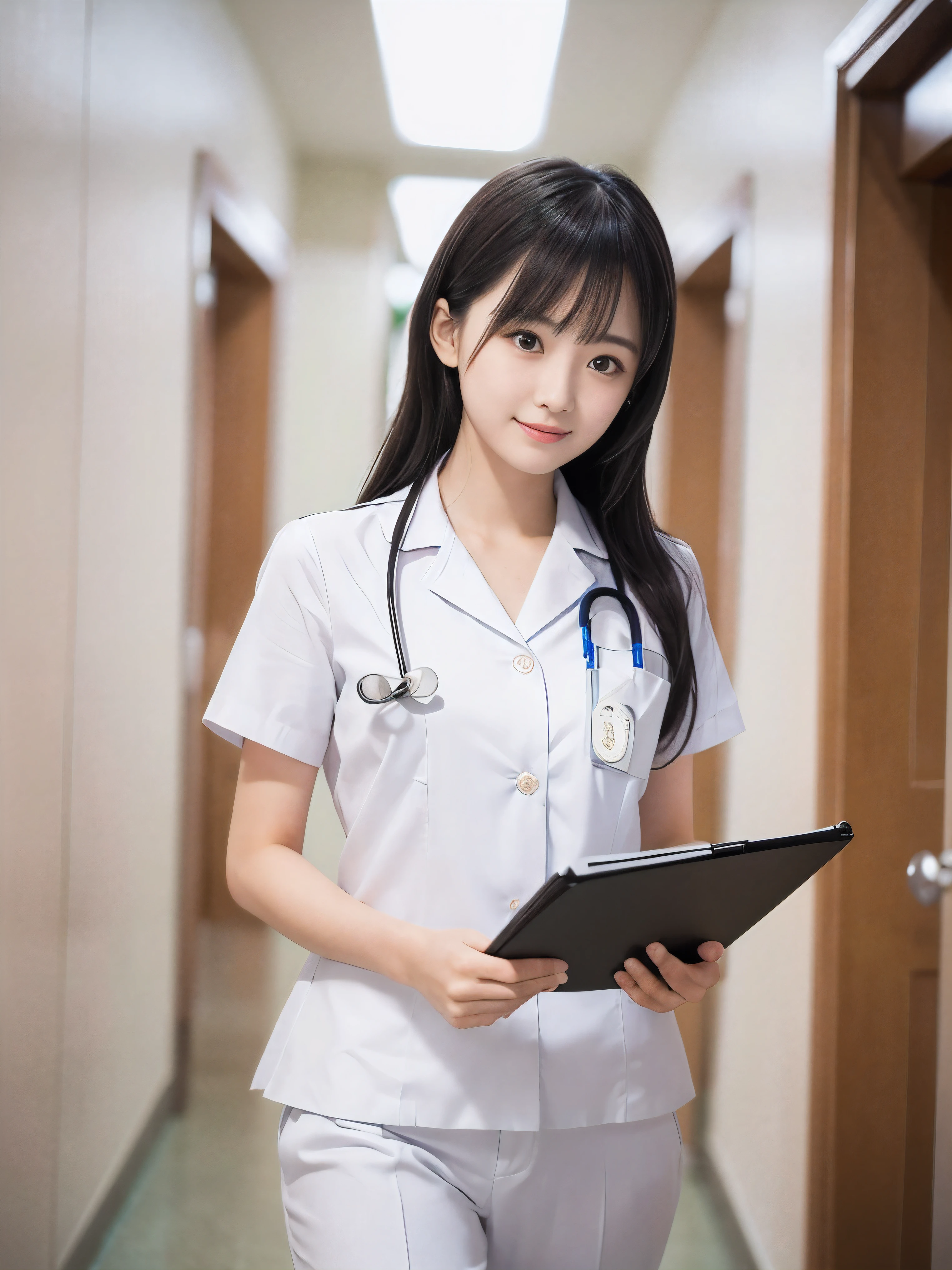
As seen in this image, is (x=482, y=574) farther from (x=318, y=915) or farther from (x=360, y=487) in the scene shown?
(x=360, y=487)

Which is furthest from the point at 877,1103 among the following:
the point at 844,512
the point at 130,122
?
the point at 130,122

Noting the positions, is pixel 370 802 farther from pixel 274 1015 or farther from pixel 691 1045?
pixel 691 1045

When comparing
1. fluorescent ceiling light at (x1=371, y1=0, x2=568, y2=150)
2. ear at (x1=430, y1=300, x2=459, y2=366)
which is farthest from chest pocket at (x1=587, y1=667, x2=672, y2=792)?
fluorescent ceiling light at (x1=371, y1=0, x2=568, y2=150)

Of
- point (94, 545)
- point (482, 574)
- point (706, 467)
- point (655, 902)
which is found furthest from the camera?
point (706, 467)

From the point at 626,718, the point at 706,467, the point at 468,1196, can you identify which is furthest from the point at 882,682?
the point at 468,1196

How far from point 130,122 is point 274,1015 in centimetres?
164

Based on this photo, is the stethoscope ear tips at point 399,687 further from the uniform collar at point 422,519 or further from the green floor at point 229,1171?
the green floor at point 229,1171

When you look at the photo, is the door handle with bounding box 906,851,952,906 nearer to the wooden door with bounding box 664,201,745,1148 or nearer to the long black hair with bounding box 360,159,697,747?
the wooden door with bounding box 664,201,745,1148

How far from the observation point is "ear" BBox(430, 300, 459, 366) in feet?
3.76

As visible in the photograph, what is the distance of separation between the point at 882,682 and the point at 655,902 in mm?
956

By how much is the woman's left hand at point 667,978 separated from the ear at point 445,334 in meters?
0.65

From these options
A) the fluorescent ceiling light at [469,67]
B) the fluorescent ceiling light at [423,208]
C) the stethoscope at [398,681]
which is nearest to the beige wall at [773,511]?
the fluorescent ceiling light at [469,67]

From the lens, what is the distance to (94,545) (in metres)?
1.81

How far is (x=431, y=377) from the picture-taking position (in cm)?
122
